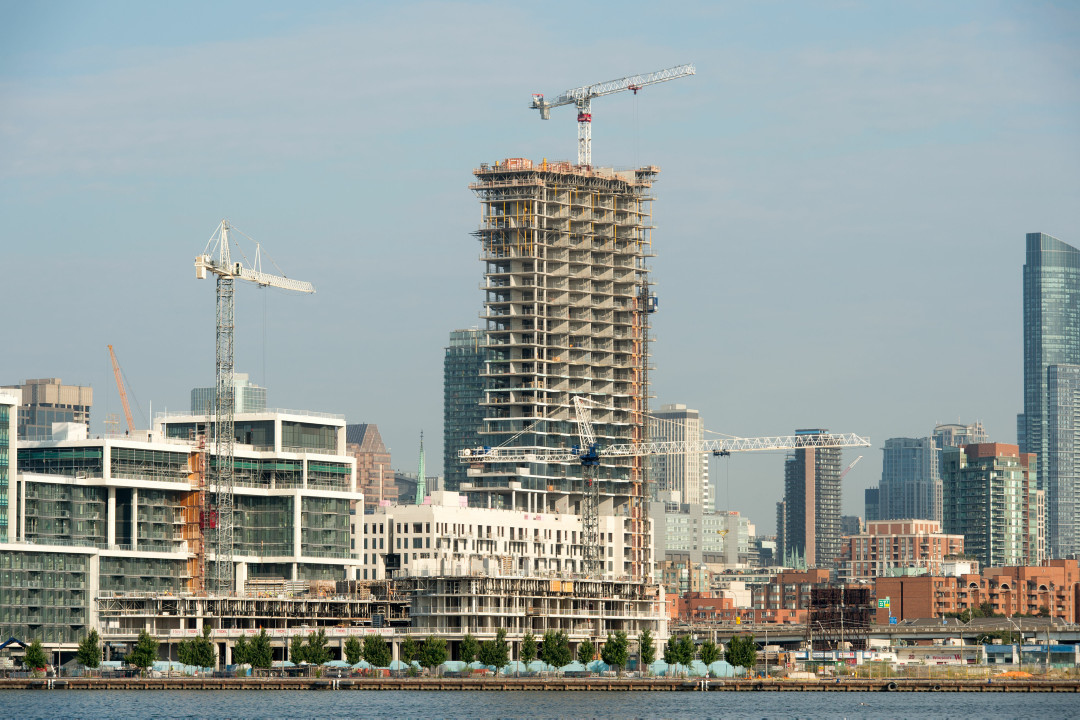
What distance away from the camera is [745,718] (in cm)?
19938

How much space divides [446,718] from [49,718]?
126ft

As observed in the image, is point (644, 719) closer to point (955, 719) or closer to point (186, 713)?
point (955, 719)

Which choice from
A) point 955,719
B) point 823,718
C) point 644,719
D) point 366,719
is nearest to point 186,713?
point 366,719

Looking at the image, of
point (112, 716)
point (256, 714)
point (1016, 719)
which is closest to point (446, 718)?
point (256, 714)

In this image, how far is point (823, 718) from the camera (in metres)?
200

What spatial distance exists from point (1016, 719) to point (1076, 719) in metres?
6.04

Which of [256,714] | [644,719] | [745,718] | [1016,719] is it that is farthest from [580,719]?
[1016,719]

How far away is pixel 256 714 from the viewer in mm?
195250

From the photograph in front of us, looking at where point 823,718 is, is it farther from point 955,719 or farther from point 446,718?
point 446,718

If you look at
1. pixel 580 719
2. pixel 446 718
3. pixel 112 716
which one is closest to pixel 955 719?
pixel 580 719

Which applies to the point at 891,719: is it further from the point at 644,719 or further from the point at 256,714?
the point at 256,714

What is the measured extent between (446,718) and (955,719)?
172 feet

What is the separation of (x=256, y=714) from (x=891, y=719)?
2550 inches

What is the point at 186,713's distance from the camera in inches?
7761
